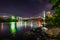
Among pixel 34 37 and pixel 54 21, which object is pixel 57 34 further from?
Result: pixel 34 37

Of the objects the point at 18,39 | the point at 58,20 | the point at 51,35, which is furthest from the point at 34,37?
the point at 58,20

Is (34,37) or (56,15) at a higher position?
(56,15)

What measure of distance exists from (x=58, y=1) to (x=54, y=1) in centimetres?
41

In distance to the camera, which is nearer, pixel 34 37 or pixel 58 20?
pixel 58 20

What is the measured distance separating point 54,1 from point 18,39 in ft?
64.2

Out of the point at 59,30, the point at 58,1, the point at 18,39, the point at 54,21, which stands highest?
the point at 58,1

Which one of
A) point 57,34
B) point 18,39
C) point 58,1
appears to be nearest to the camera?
point 58,1

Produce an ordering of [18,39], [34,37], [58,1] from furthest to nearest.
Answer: [18,39]
[34,37]
[58,1]

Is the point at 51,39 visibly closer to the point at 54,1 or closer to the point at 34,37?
the point at 54,1

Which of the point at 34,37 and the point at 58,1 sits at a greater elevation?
the point at 58,1

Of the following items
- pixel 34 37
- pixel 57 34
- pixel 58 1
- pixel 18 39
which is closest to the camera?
pixel 58 1

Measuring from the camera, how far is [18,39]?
33.5 meters

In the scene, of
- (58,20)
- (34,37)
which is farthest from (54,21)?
(34,37)

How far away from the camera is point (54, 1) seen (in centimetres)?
1566
